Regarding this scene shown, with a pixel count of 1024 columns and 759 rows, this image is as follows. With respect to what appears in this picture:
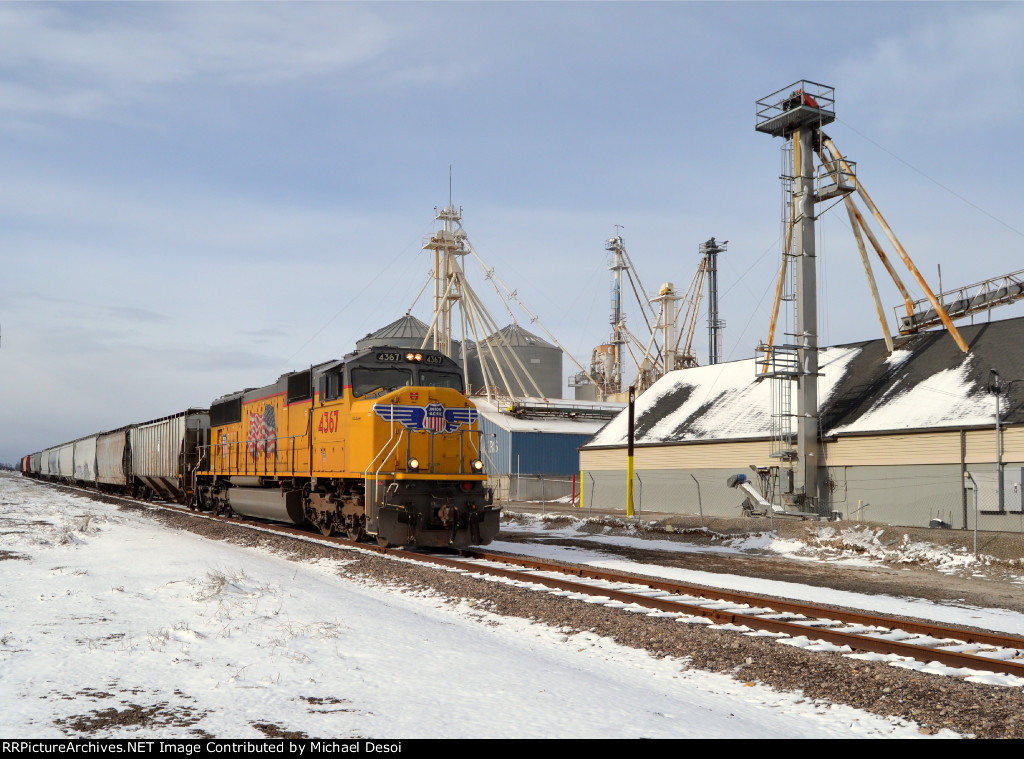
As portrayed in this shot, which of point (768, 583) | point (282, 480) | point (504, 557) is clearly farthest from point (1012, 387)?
point (282, 480)

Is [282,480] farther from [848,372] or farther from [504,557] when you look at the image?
[848,372]

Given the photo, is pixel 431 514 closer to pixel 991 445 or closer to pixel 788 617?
pixel 788 617

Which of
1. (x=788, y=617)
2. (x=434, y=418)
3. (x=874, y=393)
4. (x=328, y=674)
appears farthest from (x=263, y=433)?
(x=874, y=393)

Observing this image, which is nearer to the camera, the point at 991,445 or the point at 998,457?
the point at 998,457

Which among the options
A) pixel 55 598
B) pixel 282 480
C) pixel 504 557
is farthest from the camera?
pixel 282 480

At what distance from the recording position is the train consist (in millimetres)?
16469

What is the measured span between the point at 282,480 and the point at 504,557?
7.89 m

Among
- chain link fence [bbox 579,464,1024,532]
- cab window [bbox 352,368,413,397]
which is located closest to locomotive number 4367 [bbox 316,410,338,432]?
cab window [bbox 352,368,413,397]

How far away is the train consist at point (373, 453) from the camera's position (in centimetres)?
1647

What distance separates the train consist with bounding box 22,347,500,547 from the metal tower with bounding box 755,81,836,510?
611 inches

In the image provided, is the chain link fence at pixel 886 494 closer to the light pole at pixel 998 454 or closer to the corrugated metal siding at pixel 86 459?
the light pole at pixel 998 454

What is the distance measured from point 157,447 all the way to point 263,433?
51.5 ft

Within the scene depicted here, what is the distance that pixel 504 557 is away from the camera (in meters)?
16.2

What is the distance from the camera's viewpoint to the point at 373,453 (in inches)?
647
